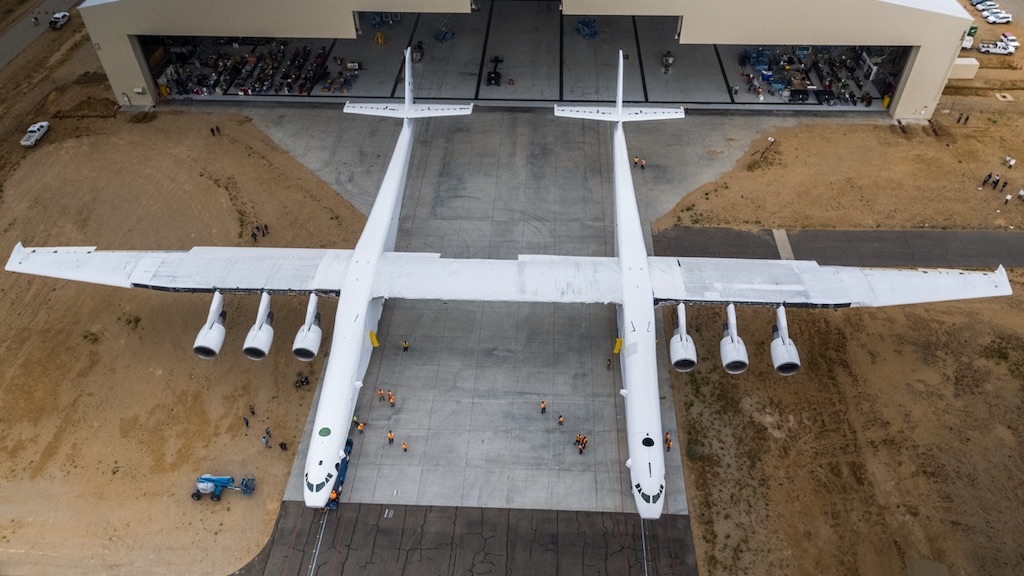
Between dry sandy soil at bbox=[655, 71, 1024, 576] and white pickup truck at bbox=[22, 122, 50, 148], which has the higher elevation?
white pickup truck at bbox=[22, 122, 50, 148]

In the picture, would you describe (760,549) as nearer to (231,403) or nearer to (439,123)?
(231,403)

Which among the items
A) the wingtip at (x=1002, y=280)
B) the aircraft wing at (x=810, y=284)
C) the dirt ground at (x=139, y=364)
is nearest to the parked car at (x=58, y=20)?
the dirt ground at (x=139, y=364)

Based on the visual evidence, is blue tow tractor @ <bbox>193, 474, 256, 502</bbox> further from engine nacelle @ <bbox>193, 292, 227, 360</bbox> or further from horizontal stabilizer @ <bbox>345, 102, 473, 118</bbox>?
horizontal stabilizer @ <bbox>345, 102, 473, 118</bbox>

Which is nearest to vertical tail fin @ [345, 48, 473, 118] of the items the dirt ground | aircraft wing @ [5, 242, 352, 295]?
the dirt ground

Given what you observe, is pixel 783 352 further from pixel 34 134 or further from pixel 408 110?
pixel 34 134

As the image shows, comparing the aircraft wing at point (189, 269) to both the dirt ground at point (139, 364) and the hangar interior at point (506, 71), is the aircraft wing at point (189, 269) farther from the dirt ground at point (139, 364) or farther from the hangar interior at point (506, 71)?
the hangar interior at point (506, 71)

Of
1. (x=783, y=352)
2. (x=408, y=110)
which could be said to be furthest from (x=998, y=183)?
(x=408, y=110)
